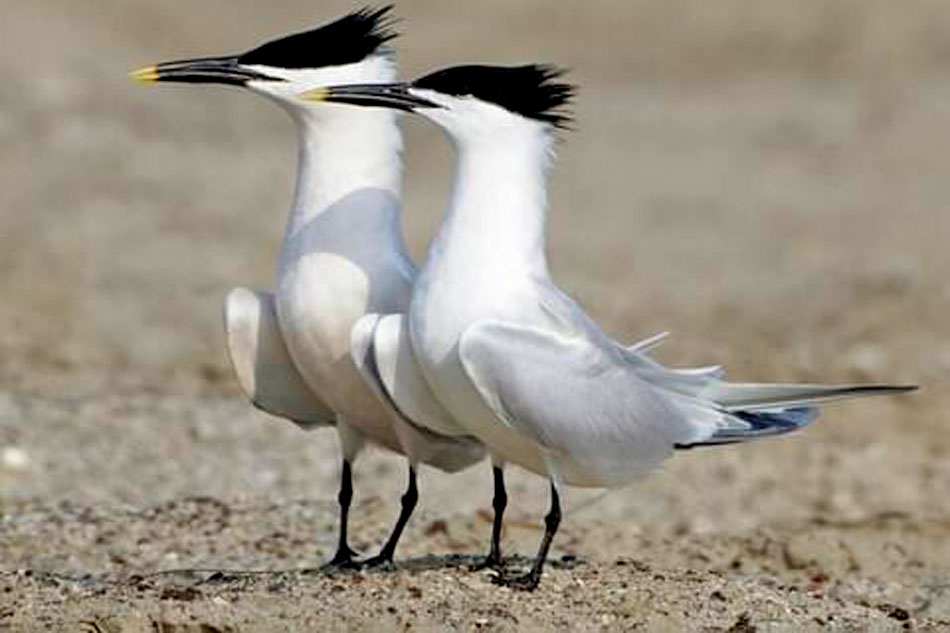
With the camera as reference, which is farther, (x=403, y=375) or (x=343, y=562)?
(x=343, y=562)

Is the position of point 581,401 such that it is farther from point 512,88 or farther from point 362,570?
point 362,570

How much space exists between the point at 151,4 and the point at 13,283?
923cm

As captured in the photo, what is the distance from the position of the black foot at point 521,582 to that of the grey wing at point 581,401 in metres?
0.34

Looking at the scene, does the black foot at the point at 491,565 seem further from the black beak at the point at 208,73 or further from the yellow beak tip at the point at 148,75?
the yellow beak tip at the point at 148,75

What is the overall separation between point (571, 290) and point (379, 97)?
29.2ft

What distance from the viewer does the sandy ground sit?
740cm

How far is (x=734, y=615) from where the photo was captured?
6.98 metres

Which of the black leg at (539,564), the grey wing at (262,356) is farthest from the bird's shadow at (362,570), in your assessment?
the grey wing at (262,356)

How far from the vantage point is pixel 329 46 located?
802 cm

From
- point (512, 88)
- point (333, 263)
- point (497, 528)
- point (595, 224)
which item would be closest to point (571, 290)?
point (595, 224)

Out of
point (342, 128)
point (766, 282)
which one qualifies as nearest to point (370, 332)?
point (342, 128)

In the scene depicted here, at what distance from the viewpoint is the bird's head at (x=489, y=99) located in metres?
7.23

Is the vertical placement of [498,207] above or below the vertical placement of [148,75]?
below

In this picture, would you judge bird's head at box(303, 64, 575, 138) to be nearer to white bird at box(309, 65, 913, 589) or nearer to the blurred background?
white bird at box(309, 65, 913, 589)
